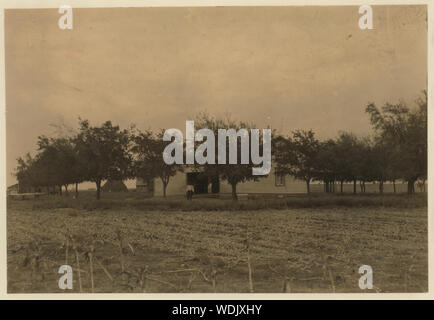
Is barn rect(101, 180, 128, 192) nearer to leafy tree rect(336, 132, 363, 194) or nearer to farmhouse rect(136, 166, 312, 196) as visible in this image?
farmhouse rect(136, 166, 312, 196)

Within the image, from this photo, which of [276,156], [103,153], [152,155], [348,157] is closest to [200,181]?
[152,155]

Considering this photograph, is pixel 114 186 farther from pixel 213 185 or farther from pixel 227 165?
pixel 227 165

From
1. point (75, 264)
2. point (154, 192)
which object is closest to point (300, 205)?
point (154, 192)

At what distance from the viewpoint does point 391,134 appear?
22.5 feet

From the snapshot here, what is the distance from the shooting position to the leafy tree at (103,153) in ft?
22.3

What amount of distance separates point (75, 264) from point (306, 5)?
5569 mm

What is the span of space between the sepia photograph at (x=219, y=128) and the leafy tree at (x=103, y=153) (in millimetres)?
37

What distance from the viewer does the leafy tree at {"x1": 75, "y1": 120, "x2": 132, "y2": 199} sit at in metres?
6.80

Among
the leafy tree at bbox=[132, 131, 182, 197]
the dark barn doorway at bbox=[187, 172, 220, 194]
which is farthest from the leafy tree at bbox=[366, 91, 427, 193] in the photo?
the leafy tree at bbox=[132, 131, 182, 197]

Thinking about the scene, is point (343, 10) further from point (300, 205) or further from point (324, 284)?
point (324, 284)

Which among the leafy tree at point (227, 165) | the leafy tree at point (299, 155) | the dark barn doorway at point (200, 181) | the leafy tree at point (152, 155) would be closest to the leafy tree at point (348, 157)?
the leafy tree at point (299, 155)

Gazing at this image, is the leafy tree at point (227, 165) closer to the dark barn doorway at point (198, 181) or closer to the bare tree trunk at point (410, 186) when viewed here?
the dark barn doorway at point (198, 181)

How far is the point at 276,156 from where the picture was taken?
A: 6711 mm

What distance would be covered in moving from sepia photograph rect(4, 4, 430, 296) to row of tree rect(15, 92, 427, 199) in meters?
0.02
